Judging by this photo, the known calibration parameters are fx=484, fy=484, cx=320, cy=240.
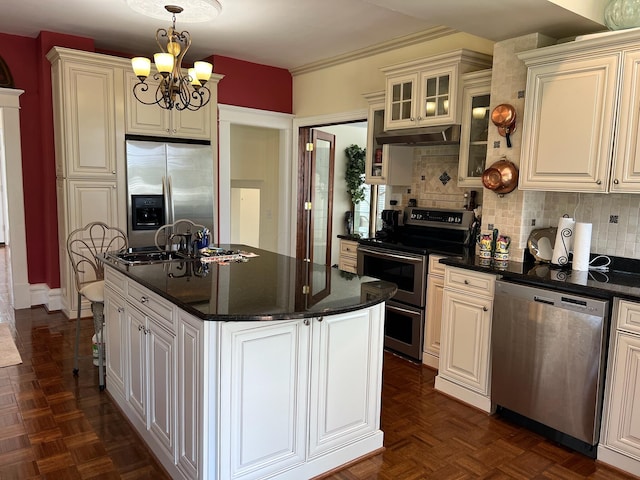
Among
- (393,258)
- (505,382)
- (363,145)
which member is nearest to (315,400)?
(505,382)

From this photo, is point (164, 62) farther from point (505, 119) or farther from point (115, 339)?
point (505, 119)

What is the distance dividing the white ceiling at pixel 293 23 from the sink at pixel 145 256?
5.33ft

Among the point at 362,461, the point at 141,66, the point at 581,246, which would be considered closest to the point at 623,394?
the point at 581,246

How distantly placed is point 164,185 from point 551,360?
12.3 ft

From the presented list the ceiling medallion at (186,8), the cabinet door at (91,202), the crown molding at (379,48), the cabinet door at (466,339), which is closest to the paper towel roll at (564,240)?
the cabinet door at (466,339)

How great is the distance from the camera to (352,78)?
500cm

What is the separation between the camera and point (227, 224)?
216 inches

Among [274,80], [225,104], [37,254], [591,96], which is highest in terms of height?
[274,80]

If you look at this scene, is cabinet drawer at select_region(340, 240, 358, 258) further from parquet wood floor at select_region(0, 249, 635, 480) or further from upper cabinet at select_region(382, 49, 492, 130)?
parquet wood floor at select_region(0, 249, 635, 480)

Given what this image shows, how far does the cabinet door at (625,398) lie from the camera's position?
7.72 feet

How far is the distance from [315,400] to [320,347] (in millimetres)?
248

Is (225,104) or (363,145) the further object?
(363,145)

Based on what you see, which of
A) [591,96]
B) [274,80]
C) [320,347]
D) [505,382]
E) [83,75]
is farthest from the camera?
[274,80]

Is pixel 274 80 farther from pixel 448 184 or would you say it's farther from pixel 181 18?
pixel 448 184
